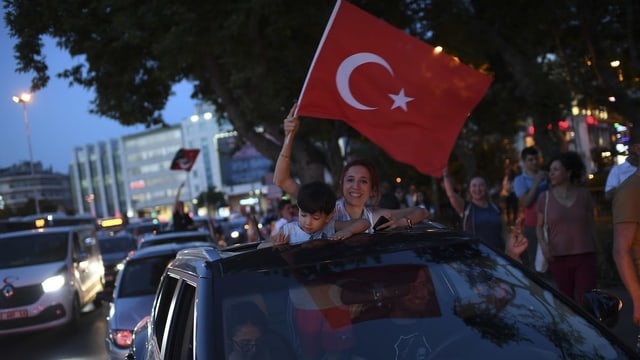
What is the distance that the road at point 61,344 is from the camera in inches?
423

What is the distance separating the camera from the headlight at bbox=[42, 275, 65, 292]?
12.8 metres

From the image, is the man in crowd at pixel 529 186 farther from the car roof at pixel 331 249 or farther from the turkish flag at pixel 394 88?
the car roof at pixel 331 249

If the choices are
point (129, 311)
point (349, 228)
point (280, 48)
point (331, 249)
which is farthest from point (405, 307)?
point (280, 48)

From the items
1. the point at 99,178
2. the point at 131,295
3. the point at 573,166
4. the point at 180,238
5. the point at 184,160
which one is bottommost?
the point at 131,295

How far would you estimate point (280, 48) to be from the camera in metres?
17.5

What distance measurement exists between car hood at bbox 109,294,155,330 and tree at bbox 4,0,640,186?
23.5ft

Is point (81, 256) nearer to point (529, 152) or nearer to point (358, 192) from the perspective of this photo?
point (529, 152)

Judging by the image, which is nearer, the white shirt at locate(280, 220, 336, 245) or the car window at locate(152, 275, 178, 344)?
the car window at locate(152, 275, 178, 344)

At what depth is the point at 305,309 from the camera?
3.31 meters

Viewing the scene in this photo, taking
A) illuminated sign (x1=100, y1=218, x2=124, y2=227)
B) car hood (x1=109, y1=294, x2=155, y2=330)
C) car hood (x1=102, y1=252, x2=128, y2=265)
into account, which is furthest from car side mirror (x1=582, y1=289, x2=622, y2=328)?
illuminated sign (x1=100, y1=218, x2=124, y2=227)

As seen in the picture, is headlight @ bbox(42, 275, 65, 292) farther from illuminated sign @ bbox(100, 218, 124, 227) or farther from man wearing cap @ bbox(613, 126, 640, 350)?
illuminated sign @ bbox(100, 218, 124, 227)

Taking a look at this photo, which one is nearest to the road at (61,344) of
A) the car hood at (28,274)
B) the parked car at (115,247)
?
the car hood at (28,274)

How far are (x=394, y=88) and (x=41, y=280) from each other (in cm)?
840

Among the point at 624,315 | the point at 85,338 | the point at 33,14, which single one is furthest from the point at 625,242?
the point at 33,14
